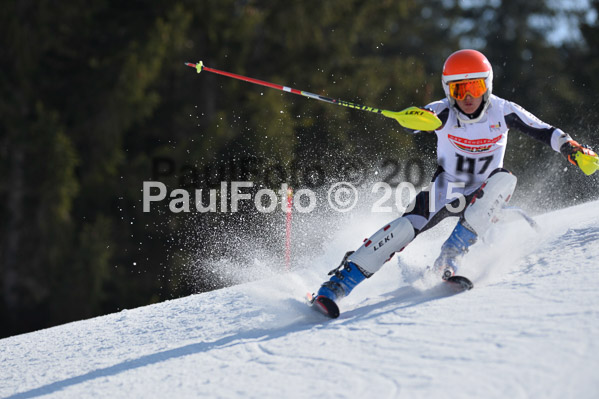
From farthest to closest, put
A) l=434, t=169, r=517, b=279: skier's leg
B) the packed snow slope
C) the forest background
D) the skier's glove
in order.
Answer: the forest background < the skier's glove < l=434, t=169, r=517, b=279: skier's leg < the packed snow slope

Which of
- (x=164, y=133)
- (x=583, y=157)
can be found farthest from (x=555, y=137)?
(x=164, y=133)

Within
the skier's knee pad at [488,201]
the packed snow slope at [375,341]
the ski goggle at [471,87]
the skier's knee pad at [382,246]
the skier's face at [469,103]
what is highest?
the ski goggle at [471,87]

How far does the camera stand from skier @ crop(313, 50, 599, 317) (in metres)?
4.11

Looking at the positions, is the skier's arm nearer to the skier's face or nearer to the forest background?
the skier's face

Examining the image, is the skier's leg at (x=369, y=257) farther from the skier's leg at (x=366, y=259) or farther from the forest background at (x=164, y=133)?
the forest background at (x=164, y=133)

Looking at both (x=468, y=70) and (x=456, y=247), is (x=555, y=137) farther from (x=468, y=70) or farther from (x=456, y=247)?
(x=456, y=247)

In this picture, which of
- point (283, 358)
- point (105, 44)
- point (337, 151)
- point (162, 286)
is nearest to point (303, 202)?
point (337, 151)

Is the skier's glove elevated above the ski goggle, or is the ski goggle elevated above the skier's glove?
the ski goggle

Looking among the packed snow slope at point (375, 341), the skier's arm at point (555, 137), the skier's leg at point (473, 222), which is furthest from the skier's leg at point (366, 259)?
the skier's arm at point (555, 137)

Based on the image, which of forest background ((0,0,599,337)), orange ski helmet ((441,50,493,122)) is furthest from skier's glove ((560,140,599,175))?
forest background ((0,0,599,337))

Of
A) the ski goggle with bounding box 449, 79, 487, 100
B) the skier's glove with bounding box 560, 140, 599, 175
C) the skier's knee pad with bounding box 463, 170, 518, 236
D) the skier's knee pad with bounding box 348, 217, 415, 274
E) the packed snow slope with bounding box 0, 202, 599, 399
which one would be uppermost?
the ski goggle with bounding box 449, 79, 487, 100

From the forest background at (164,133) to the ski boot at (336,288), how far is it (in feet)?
27.3

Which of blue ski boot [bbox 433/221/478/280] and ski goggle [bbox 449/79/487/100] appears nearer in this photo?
blue ski boot [bbox 433/221/478/280]

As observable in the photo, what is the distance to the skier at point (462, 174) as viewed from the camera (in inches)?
162
